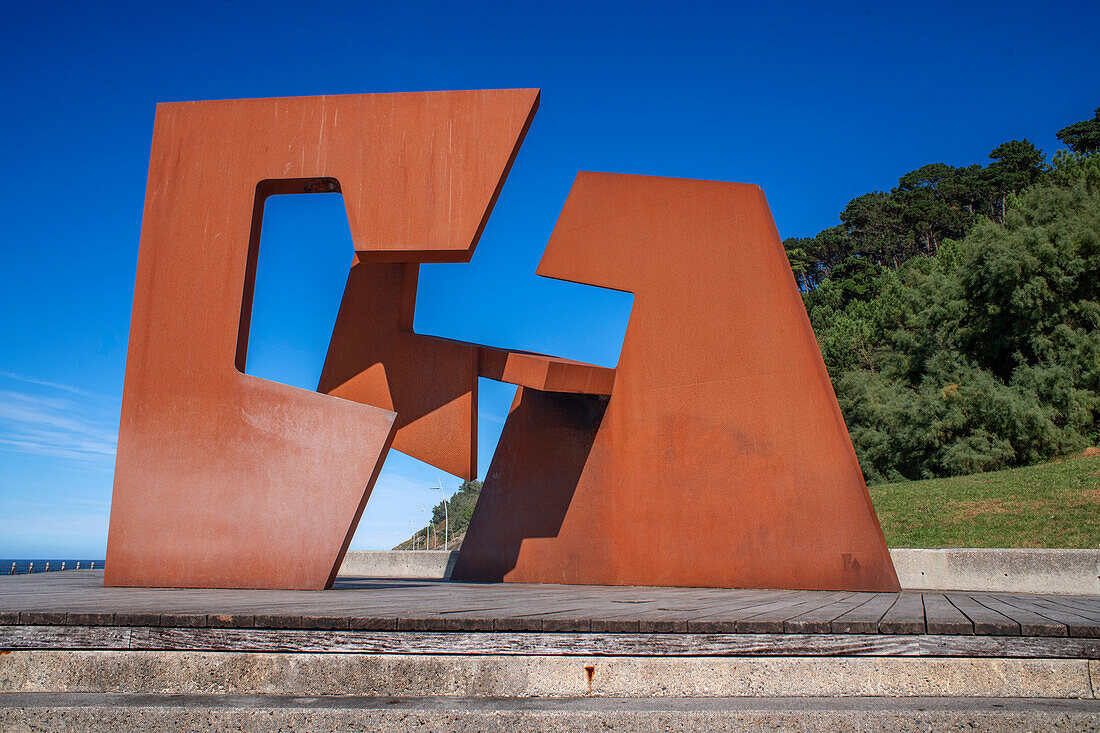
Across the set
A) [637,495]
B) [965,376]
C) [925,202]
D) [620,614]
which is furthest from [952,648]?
[925,202]

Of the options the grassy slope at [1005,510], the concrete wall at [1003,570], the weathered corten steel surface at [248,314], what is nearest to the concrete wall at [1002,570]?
the concrete wall at [1003,570]

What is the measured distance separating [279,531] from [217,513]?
600 mm

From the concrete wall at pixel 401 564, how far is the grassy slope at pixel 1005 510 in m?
8.55

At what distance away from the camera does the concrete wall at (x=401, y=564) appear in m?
13.3

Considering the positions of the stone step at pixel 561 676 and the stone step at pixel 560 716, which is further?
the stone step at pixel 561 676

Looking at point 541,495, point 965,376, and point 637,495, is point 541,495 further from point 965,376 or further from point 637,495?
point 965,376

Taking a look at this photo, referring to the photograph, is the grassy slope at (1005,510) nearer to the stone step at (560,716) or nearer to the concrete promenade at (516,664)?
the concrete promenade at (516,664)

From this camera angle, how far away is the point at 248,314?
7445 millimetres

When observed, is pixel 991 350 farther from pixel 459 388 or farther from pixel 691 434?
pixel 459 388

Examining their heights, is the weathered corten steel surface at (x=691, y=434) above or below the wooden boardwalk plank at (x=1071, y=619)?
above

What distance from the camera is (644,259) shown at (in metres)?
8.69

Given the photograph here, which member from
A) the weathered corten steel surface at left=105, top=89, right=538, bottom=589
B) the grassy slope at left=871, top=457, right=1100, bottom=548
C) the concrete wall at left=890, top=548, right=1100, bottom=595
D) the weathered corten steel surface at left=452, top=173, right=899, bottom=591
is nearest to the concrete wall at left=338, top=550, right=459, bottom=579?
the weathered corten steel surface at left=452, top=173, right=899, bottom=591

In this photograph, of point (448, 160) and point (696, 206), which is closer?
point (448, 160)

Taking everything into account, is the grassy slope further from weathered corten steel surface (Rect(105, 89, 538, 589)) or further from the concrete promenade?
weathered corten steel surface (Rect(105, 89, 538, 589))
